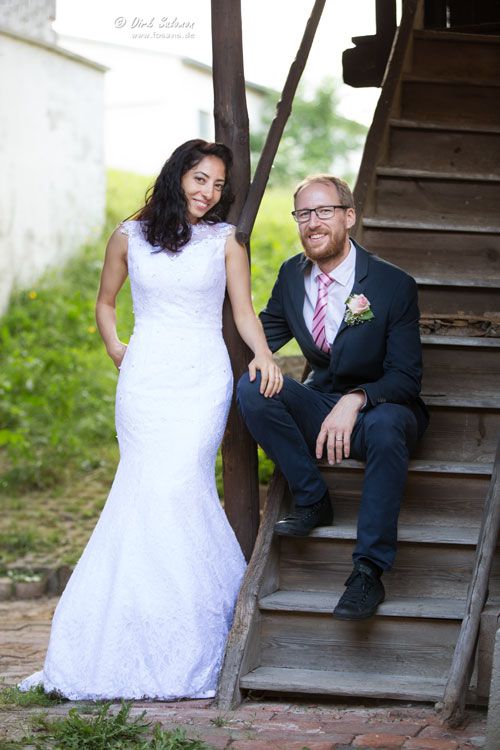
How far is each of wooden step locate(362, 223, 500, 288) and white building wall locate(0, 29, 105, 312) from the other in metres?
7.03

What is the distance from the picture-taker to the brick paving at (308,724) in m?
3.48

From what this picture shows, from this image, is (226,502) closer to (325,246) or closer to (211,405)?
(211,405)

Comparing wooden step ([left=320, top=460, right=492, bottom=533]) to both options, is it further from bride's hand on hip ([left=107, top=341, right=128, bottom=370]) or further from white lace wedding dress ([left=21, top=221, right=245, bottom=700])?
bride's hand on hip ([left=107, top=341, right=128, bottom=370])

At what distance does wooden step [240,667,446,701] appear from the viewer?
393 cm

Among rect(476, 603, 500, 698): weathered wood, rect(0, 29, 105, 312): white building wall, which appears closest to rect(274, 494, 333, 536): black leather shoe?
rect(476, 603, 500, 698): weathered wood

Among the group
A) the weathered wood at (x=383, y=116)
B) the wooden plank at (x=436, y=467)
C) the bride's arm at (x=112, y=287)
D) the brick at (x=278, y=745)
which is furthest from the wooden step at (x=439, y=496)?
the weathered wood at (x=383, y=116)

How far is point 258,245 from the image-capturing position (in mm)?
14383

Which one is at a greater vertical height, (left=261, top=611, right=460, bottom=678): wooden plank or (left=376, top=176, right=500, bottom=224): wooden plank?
(left=376, top=176, right=500, bottom=224): wooden plank

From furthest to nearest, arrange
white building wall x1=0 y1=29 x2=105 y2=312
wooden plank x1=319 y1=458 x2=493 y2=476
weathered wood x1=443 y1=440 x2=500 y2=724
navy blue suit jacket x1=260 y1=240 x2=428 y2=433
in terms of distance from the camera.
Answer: white building wall x1=0 y1=29 x2=105 y2=312 < wooden plank x1=319 y1=458 x2=493 y2=476 < navy blue suit jacket x1=260 y1=240 x2=428 y2=433 < weathered wood x1=443 y1=440 x2=500 y2=724

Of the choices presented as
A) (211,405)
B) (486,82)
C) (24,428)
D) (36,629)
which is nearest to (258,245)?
(24,428)

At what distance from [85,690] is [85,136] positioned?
10.9 metres

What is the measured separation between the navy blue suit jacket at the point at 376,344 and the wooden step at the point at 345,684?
96cm

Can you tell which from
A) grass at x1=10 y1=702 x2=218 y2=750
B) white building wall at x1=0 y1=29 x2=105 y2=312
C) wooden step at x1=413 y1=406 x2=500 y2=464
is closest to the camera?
grass at x1=10 y1=702 x2=218 y2=750

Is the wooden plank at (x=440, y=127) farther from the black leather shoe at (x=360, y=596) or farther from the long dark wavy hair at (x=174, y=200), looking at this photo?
the black leather shoe at (x=360, y=596)
